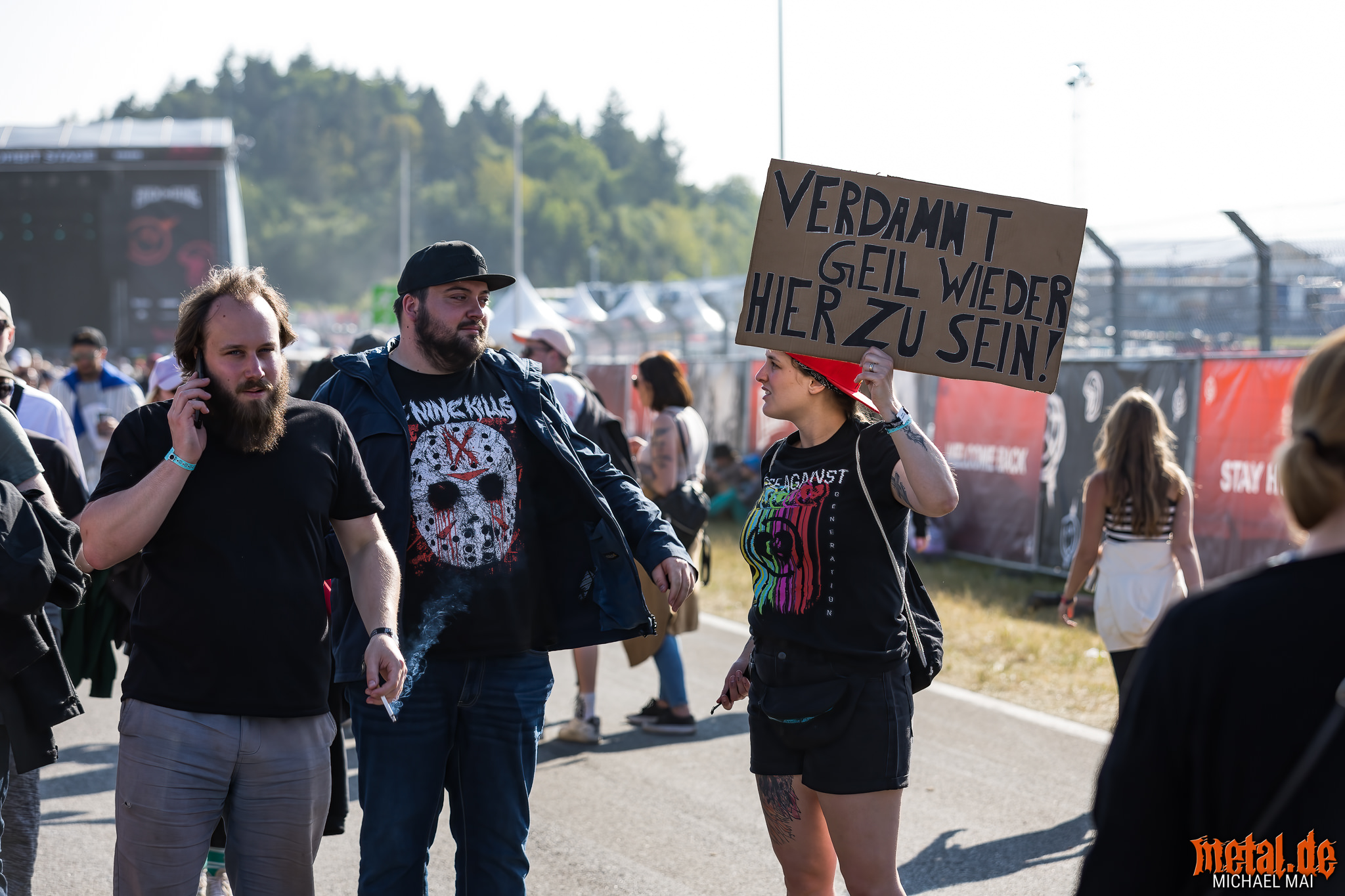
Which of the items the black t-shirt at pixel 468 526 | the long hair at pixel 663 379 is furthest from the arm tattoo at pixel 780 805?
the long hair at pixel 663 379

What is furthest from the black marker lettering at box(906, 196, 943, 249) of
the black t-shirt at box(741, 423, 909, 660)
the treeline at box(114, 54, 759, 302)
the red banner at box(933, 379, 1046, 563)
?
the treeline at box(114, 54, 759, 302)

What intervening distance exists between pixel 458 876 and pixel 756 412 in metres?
13.8

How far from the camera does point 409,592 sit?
10.7 ft

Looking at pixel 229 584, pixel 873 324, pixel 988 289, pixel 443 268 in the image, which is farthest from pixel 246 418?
pixel 988 289

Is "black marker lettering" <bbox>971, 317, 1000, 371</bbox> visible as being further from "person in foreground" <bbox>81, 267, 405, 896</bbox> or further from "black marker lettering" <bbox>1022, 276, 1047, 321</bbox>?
"person in foreground" <bbox>81, 267, 405, 896</bbox>

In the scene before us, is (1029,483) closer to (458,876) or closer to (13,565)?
(458,876)

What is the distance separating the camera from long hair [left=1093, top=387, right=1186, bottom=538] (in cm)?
518

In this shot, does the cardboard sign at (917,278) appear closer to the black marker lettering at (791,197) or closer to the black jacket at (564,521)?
the black marker lettering at (791,197)

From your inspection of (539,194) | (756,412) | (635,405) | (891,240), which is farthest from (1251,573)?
(539,194)

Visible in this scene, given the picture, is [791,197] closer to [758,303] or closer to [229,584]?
[758,303]

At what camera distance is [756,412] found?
16.9 metres

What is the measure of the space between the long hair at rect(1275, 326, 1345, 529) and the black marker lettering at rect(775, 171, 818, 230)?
1.98 metres

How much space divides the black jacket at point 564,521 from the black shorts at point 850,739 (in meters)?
0.41

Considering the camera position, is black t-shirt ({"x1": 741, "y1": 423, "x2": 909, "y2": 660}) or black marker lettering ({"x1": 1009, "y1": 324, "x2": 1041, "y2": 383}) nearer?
black t-shirt ({"x1": 741, "y1": 423, "x2": 909, "y2": 660})
